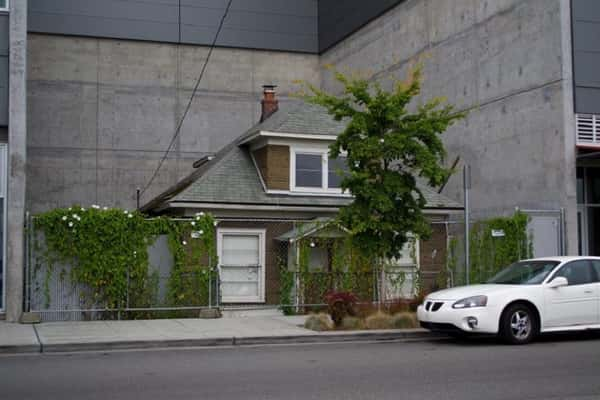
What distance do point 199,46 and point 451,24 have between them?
13.3 metres

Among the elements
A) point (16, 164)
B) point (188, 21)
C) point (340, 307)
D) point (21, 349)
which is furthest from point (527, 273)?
point (188, 21)

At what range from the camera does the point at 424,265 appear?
76.6ft

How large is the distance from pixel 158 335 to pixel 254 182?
8967 mm

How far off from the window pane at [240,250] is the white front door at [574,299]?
9859 mm

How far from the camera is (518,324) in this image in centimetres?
1366

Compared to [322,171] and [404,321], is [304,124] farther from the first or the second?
[404,321]

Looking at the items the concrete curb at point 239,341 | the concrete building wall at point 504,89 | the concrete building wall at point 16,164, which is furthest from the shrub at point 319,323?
the concrete building wall at point 504,89

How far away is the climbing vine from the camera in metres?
17.9

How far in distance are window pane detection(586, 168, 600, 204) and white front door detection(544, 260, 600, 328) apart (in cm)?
942

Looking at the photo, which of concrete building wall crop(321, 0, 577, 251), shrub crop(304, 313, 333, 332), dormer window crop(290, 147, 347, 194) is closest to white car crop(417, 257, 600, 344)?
shrub crop(304, 313, 333, 332)

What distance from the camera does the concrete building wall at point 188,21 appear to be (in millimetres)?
34625

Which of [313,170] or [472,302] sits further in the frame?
[313,170]

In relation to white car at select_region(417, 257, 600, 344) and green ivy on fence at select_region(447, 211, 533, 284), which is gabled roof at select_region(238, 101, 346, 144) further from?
white car at select_region(417, 257, 600, 344)

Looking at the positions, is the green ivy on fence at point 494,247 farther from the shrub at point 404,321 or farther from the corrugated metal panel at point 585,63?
the shrub at point 404,321
